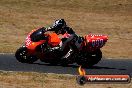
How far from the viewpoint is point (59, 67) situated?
19.7 meters

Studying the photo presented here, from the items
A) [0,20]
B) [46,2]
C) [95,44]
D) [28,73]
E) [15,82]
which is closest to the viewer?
[15,82]

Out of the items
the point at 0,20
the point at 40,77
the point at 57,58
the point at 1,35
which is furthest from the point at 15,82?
the point at 0,20

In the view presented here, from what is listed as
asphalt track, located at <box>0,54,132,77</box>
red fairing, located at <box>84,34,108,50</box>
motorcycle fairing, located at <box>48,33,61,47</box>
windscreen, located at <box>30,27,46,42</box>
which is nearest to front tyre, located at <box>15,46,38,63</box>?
asphalt track, located at <box>0,54,132,77</box>

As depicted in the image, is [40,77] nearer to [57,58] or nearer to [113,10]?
[57,58]

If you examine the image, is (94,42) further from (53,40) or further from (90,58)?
(53,40)

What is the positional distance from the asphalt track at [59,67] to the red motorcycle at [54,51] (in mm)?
289

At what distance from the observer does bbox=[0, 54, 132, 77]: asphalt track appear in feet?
62.1

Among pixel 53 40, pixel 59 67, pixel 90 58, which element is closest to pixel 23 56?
pixel 53 40

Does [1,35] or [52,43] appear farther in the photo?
[1,35]

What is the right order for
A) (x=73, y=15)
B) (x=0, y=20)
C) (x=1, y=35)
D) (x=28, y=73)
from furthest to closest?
1. (x=73, y=15)
2. (x=0, y=20)
3. (x=1, y=35)
4. (x=28, y=73)

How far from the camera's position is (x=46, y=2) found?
3916cm

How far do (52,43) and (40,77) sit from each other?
267 centimetres

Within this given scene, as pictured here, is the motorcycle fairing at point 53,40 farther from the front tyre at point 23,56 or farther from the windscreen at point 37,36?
the front tyre at point 23,56

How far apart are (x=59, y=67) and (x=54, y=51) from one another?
0.71 metres
